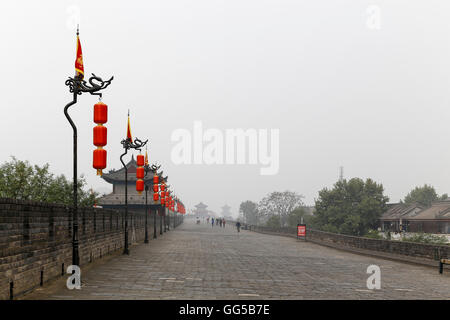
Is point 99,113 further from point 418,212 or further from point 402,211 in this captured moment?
point 402,211

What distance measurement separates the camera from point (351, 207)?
67812mm

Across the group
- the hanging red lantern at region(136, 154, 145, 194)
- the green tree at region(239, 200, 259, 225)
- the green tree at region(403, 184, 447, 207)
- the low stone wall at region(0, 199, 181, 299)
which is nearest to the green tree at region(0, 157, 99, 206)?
the hanging red lantern at region(136, 154, 145, 194)

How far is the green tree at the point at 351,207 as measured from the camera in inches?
2576

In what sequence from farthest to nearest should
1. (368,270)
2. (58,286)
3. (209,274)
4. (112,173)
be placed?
(112,173), (368,270), (209,274), (58,286)

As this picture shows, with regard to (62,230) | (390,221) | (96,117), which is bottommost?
(390,221)

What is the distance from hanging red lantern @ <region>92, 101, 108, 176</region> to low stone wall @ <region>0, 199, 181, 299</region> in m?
1.70

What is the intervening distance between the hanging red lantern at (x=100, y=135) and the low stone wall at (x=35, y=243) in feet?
5.57

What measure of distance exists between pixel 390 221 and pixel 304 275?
2133 inches

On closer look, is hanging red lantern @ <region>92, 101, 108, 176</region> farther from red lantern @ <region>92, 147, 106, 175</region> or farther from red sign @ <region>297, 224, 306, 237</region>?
red sign @ <region>297, 224, 306, 237</region>

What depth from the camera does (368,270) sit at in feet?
53.1

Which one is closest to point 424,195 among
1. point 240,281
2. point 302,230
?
point 302,230

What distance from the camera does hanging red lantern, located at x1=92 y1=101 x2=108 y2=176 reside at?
523 inches

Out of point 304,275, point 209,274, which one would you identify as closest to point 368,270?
point 304,275
